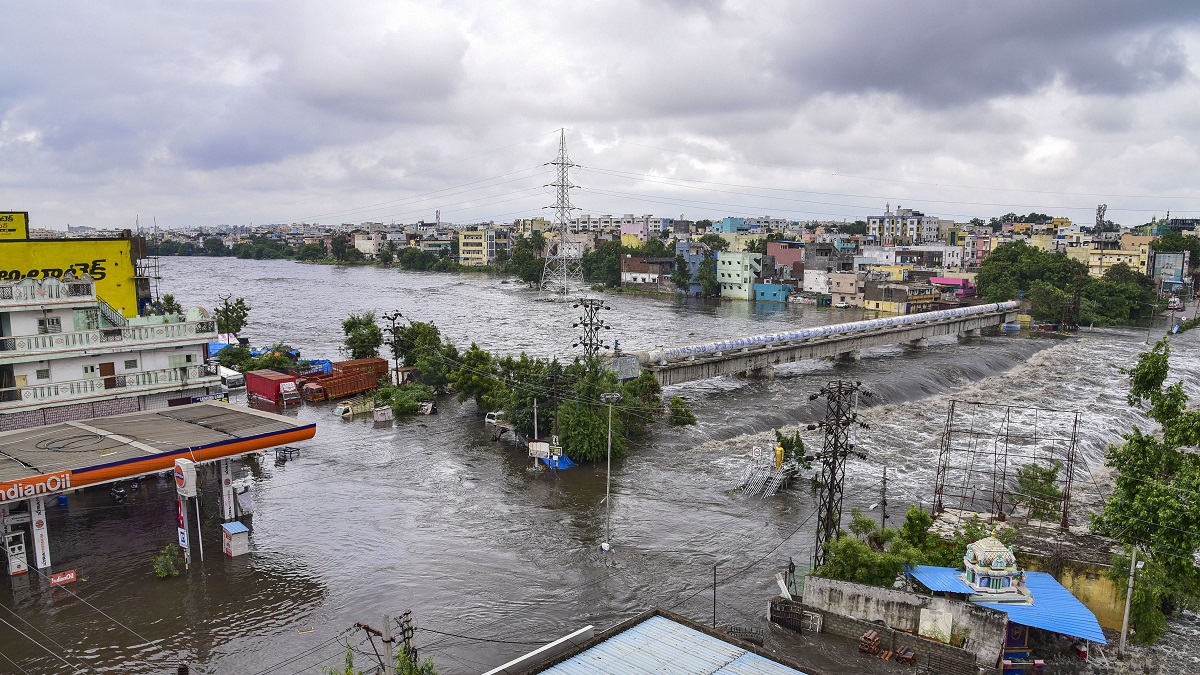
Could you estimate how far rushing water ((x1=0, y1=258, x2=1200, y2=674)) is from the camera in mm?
20359

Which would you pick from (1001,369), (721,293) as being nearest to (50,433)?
(1001,369)

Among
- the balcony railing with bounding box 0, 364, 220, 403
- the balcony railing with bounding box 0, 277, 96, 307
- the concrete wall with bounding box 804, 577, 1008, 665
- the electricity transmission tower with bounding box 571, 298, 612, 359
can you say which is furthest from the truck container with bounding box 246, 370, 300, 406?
the concrete wall with bounding box 804, 577, 1008, 665

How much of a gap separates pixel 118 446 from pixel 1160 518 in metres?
29.7

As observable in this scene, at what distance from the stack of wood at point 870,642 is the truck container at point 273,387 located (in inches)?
1442

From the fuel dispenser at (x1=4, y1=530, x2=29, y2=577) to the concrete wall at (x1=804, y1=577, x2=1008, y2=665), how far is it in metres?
22.6

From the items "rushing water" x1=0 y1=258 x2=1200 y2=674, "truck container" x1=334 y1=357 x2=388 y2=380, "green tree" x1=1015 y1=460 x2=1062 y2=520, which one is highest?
"truck container" x1=334 y1=357 x2=388 y2=380

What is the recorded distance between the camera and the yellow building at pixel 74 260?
3306 cm

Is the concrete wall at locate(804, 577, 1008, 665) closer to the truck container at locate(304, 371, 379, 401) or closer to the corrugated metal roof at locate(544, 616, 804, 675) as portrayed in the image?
the corrugated metal roof at locate(544, 616, 804, 675)

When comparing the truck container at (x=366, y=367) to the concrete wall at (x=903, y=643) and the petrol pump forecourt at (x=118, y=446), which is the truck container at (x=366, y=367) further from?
the concrete wall at (x=903, y=643)

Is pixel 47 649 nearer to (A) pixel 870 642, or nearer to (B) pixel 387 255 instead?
(A) pixel 870 642

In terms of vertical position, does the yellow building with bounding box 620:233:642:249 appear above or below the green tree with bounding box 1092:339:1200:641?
above

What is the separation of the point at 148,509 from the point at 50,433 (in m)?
4.37

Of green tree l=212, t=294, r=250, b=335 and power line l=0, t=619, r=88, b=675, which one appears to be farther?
green tree l=212, t=294, r=250, b=335

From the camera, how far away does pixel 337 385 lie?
47.8 metres
